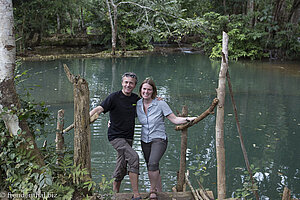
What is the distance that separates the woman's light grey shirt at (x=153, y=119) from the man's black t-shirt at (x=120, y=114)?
0.36 feet

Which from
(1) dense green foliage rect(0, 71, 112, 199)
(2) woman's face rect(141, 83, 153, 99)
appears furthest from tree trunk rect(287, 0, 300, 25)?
(1) dense green foliage rect(0, 71, 112, 199)

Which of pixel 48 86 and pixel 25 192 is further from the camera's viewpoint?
pixel 48 86

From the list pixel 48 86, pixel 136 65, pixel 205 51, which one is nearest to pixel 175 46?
pixel 205 51

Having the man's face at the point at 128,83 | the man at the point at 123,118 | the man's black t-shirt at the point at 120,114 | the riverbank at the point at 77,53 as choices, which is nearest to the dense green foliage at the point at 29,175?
the man at the point at 123,118

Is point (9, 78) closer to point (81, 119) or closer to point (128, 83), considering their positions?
point (81, 119)

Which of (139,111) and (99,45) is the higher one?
(99,45)

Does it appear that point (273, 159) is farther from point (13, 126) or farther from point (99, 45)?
point (99, 45)

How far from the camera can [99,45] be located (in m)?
24.3

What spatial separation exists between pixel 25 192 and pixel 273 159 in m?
4.36

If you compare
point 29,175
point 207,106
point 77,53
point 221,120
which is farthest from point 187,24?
point 29,175

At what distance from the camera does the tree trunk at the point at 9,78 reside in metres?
2.77

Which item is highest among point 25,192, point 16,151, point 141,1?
point 141,1

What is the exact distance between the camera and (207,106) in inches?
348

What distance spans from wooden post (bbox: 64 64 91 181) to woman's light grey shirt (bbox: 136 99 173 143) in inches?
27.1
